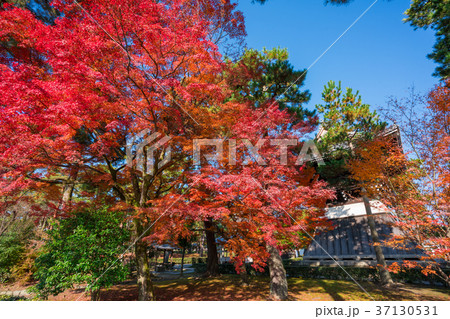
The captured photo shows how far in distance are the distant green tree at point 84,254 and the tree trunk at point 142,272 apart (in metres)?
0.70

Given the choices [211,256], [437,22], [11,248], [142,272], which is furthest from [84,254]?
[437,22]

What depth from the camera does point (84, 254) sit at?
5348mm

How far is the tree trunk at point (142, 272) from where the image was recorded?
6.49 m

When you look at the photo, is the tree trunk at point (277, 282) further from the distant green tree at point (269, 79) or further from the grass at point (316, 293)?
the distant green tree at point (269, 79)

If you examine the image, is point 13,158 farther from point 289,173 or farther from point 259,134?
point 289,173

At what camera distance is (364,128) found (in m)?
10.4

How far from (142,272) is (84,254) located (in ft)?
6.94

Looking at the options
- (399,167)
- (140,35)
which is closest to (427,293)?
(399,167)

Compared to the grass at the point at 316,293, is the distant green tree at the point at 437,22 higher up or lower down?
higher up

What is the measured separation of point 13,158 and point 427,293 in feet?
49.9

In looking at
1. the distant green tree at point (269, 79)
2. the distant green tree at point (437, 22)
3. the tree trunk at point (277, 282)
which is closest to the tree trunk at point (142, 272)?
the tree trunk at point (277, 282)

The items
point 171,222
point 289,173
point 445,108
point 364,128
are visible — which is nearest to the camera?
point 445,108

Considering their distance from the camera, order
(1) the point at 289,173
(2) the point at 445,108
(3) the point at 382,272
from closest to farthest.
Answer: (2) the point at 445,108
(1) the point at 289,173
(3) the point at 382,272

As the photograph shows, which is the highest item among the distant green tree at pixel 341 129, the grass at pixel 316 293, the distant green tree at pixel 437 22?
the distant green tree at pixel 437 22
